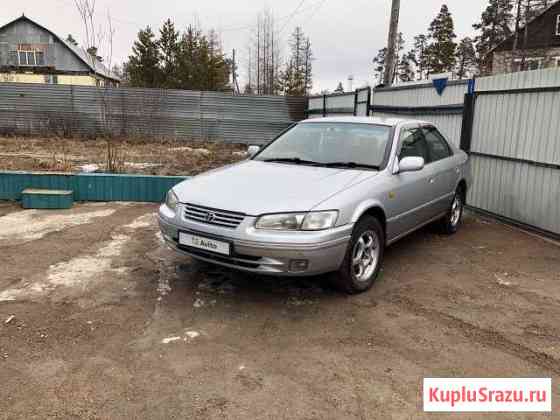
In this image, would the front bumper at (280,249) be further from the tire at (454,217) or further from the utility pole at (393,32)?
the utility pole at (393,32)

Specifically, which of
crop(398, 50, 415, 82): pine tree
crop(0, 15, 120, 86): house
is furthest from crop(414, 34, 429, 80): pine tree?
crop(0, 15, 120, 86): house

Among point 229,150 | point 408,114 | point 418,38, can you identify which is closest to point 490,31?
point 418,38

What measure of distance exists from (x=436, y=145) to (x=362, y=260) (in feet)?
7.53

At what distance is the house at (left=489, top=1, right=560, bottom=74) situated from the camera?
118ft

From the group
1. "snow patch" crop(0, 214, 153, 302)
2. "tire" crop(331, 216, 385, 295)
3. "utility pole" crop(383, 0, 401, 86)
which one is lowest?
"snow patch" crop(0, 214, 153, 302)

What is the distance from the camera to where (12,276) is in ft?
14.8

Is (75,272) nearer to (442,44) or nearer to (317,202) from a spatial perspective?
(317,202)

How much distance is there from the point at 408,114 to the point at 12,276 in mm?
7946

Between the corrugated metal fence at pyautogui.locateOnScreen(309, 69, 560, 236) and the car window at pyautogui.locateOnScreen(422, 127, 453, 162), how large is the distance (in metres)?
1.31

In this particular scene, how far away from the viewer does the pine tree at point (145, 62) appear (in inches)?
1342

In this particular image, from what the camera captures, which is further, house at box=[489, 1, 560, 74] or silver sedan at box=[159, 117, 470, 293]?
house at box=[489, 1, 560, 74]

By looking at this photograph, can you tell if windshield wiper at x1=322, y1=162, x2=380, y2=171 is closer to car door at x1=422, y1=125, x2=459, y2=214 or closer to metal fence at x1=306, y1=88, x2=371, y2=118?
car door at x1=422, y1=125, x2=459, y2=214

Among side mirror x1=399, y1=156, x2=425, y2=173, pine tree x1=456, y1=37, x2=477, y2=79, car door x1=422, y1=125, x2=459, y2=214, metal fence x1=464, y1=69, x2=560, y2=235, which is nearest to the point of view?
side mirror x1=399, y1=156, x2=425, y2=173

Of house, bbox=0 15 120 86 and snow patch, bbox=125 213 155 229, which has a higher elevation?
house, bbox=0 15 120 86
